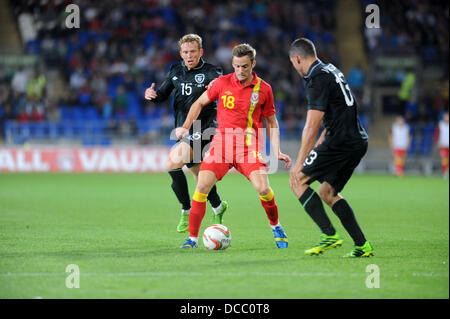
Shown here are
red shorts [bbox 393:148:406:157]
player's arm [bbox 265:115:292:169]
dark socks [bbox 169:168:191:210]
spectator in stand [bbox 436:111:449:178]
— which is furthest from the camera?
red shorts [bbox 393:148:406:157]

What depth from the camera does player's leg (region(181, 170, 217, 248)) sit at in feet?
25.8

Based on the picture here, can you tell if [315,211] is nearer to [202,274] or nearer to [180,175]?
[202,274]

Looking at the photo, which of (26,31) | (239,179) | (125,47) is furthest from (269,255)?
(26,31)

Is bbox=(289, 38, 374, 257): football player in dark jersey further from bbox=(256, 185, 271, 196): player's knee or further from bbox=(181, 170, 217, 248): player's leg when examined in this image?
bbox=(181, 170, 217, 248): player's leg

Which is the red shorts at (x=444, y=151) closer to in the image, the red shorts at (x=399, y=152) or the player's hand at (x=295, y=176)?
the red shorts at (x=399, y=152)

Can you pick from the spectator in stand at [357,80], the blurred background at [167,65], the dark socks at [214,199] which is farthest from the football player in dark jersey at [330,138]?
the spectator in stand at [357,80]

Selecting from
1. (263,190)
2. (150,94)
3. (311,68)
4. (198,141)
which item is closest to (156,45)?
(198,141)

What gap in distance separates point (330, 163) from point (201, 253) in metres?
1.66

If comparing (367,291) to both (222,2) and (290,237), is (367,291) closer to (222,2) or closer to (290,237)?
(290,237)

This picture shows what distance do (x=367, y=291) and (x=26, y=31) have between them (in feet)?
84.8

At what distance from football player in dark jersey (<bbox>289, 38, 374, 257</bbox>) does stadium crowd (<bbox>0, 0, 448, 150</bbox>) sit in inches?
694

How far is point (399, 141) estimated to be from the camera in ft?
74.7

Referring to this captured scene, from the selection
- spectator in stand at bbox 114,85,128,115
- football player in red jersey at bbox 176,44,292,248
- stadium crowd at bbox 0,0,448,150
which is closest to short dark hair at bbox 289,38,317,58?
football player in red jersey at bbox 176,44,292,248

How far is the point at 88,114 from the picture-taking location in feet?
84.3
